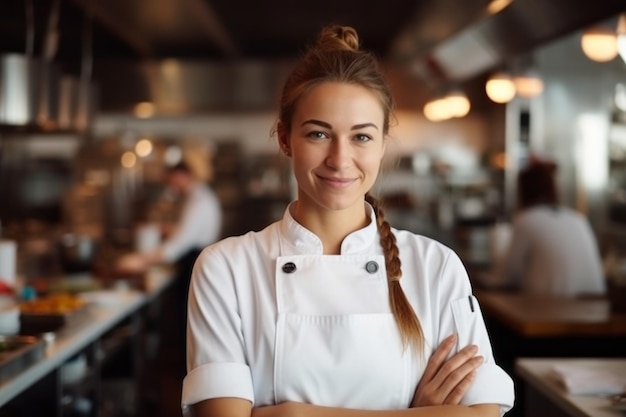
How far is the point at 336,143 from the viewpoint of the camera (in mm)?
1811

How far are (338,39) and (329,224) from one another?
0.41m

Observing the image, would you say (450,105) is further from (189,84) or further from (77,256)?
(189,84)

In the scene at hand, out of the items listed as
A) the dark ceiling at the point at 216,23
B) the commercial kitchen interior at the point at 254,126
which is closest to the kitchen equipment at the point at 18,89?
the dark ceiling at the point at 216,23

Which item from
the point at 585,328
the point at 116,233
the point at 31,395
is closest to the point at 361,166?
the point at 31,395

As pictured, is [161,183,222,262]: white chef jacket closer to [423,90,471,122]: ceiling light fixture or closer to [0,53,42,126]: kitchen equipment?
[423,90,471,122]: ceiling light fixture

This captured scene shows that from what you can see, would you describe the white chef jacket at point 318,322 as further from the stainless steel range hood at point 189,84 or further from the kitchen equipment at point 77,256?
the stainless steel range hood at point 189,84

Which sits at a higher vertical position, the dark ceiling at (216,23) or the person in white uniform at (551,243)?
the dark ceiling at (216,23)

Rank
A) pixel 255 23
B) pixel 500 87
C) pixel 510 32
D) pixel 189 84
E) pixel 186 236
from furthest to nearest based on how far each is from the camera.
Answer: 1. pixel 189 84
2. pixel 255 23
3. pixel 186 236
4. pixel 500 87
5. pixel 510 32

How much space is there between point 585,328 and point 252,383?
2640 mm

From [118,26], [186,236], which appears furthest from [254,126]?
[186,236]

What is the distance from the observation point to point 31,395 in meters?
3.31

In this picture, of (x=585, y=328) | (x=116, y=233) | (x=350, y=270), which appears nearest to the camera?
(x=350, y=270)

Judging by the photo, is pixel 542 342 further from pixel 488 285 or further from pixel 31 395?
pixel 31 395

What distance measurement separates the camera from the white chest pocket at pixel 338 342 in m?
A: 1.81
